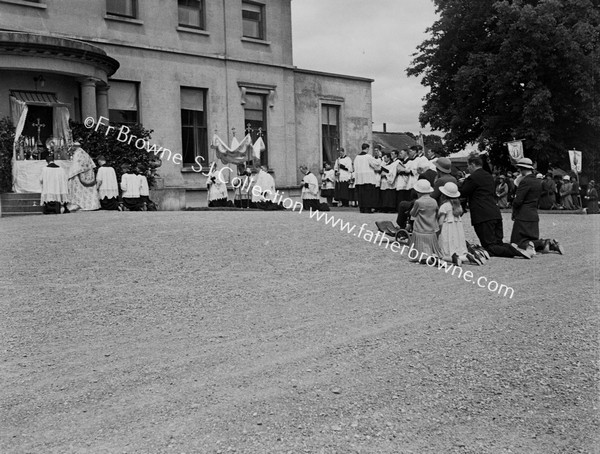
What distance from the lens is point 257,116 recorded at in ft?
91.0

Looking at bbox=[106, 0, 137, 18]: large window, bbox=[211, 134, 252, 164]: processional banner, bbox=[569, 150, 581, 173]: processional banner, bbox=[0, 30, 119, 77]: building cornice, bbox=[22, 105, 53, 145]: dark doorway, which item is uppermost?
bbox=[106, 0, 137, 18]: large window

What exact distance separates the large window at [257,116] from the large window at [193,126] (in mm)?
2052

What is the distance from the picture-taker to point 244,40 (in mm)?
27016

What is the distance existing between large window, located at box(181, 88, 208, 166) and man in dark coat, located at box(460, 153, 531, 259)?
14983 mm

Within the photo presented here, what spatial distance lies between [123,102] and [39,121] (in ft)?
14.0

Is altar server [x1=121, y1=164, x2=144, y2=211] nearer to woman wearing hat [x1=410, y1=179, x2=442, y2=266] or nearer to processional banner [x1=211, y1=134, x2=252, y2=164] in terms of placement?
processional banner [x1=211, y1=134, x2=252, y2=164]

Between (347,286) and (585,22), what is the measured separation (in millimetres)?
24122

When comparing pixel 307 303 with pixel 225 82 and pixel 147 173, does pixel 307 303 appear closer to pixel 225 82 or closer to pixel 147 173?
pixel 147 173

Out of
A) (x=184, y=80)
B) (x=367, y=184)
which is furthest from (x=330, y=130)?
(x=367, y=184)

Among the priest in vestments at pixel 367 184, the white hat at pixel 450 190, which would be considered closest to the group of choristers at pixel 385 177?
the priest in vestments at pixel 367 184

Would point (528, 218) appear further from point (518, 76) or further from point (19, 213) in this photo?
point (518, 76)

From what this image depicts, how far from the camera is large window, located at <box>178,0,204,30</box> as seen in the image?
25484mm

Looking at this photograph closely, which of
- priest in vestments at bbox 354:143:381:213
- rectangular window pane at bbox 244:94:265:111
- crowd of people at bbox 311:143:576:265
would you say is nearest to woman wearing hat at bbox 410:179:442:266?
crowd of people at bbox 311:143:576:265

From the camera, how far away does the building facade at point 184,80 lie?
1983 centimetres
